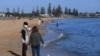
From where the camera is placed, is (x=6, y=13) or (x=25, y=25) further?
(x=6, y=13)

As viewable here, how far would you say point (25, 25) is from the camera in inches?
559

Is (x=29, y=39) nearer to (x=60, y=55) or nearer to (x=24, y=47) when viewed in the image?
(x=24, y=47)

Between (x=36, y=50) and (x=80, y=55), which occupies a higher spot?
(x=36, y=50)

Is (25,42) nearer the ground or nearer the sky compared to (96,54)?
nearer the sky

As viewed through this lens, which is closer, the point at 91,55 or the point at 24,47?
the point at 24,47

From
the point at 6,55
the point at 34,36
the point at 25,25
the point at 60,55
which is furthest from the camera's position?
the point at 60,55

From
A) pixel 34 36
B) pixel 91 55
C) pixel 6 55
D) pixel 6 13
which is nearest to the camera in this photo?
pixel 34 36

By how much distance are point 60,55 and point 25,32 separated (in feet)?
18.5

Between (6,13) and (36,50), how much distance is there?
174644 mm

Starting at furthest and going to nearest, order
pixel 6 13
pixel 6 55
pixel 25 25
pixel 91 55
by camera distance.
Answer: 1. pixel 6 13
2. pixel 91 55
3. pixel 6 55
4. pixel 25 25

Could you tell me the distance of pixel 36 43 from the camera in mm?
13195

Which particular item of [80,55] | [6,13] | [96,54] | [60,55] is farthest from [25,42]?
[6,13]

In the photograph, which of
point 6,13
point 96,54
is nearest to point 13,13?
point 6,13

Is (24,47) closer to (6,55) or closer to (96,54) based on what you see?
(6,55)
